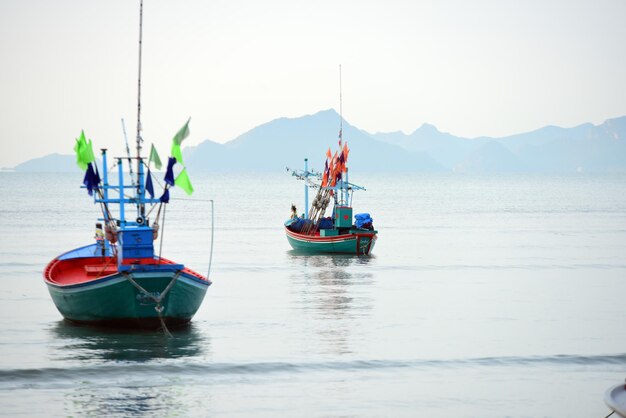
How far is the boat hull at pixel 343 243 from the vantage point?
53.4m

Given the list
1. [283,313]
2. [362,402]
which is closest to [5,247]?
[283,313]

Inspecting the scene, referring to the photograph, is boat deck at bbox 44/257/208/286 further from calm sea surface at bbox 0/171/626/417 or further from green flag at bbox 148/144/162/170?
green flag at bbox 148/144/162/170

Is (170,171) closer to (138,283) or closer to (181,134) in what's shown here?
(181,134)

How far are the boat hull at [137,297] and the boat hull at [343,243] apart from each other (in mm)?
24617

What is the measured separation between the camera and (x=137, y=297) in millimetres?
27656

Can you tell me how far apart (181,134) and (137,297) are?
16.6 ft

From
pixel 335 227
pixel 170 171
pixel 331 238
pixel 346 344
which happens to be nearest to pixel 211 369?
pixel 346 344

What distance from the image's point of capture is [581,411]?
21.3 m

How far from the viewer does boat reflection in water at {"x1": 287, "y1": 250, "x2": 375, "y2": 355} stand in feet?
95.8

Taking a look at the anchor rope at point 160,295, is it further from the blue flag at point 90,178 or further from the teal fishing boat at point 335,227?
the teal fishing boat at point 335,227

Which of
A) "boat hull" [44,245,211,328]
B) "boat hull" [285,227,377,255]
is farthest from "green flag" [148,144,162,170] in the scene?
"boat hull" [285,227,377,255]

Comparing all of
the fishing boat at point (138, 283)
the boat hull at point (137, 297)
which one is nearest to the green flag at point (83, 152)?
the fishing boat at point (138, 283)

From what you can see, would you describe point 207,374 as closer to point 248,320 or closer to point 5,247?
point 248,320

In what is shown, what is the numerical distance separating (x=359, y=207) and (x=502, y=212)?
94.9 feet
